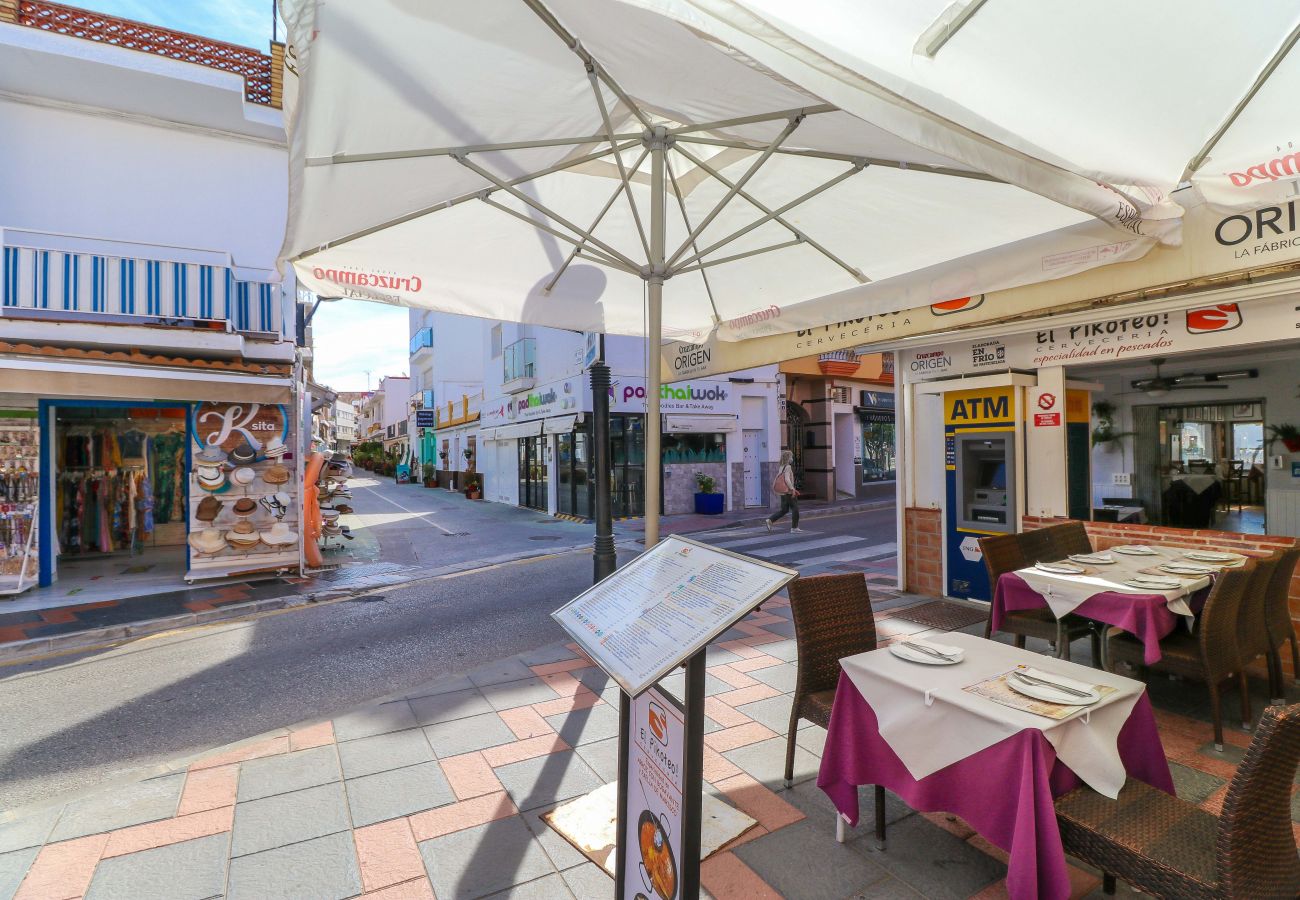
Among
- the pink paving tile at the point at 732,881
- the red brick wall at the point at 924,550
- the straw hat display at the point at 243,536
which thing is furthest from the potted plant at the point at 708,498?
the pink paving tile at the point at 732,881

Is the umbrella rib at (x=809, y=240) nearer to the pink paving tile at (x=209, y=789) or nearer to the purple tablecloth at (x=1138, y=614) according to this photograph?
the purple tablecloth at (x=1138, y=614)

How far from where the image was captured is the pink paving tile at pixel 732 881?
2453 mm

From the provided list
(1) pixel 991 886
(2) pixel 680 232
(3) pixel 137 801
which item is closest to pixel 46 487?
(3) pixel 137 801

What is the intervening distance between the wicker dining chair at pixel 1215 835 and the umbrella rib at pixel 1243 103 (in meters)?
2.76

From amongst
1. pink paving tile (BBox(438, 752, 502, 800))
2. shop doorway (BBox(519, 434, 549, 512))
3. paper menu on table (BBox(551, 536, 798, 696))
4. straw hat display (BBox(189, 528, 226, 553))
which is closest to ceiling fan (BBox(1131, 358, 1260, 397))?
paper menu on table (BBox(551, 536, 798, 696))

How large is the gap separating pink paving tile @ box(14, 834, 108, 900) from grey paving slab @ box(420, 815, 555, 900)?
135cm

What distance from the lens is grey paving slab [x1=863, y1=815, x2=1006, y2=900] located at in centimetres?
249

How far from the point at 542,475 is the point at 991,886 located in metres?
16.5

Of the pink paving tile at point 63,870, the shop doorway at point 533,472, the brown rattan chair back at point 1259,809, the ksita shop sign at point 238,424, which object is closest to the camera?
the brown rattan chair back at point 1259,809

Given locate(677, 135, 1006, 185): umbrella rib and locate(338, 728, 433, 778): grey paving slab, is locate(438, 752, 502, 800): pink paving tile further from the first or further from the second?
locate(677, 135, 1006, 185): umbrella rib

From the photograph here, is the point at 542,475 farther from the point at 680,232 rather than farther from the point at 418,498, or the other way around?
the point at 680,232
